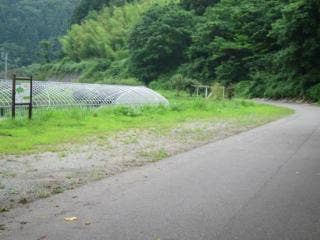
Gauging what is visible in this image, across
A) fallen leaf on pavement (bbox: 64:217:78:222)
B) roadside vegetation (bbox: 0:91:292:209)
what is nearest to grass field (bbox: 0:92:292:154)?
roadside vegetation (bbox: 0:91:292:209)

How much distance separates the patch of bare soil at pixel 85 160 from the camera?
7008mm

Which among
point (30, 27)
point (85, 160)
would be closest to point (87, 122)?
point (85, 160)

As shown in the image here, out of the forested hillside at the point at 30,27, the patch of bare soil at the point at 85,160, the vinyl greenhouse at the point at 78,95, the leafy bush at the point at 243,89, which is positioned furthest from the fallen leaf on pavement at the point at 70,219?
the forested hillside at the point at 30,27

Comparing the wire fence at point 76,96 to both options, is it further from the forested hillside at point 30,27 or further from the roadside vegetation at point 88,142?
the forested hillside at point 30,27

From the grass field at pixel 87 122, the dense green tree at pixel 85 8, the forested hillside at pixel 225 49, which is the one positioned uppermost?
the dense green tree at pixel 85 8

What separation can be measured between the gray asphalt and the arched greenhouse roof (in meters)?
12.3

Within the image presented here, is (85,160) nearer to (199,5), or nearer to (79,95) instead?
(79,95)

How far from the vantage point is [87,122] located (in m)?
16.8

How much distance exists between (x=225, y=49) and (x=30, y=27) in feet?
225

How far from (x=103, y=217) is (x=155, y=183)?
1975 mm

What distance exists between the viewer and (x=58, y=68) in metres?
75.9

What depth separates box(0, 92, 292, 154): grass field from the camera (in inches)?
475

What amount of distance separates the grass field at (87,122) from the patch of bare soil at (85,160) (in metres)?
0.82

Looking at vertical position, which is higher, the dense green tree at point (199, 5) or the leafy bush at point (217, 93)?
the dense green tree at point (199, 5)
